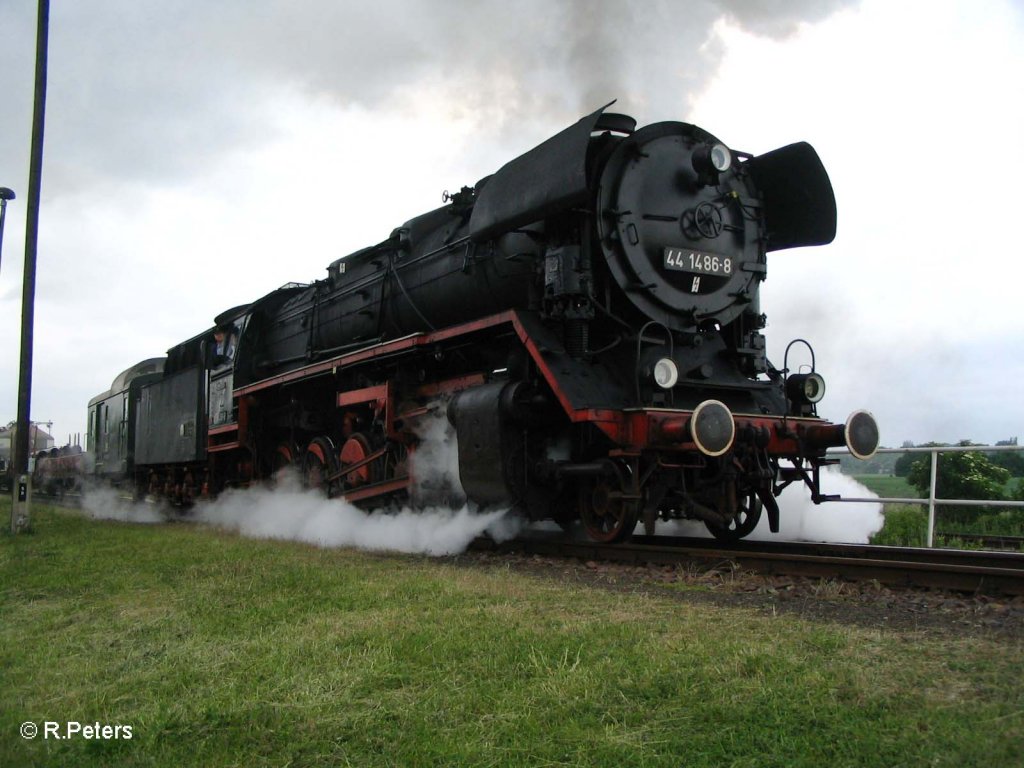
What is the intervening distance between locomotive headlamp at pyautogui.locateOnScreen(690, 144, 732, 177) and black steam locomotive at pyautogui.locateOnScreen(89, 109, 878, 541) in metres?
0.02

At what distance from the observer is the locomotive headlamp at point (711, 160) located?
7410 mm

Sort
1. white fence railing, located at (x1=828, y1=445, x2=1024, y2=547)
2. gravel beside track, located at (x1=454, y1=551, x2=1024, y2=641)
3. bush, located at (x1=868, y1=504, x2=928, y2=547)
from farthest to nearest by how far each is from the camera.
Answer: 1. bush, located at (x1=868, y1=504, x2=928, y2=547)
2. white fence railing, located at (x1=828, y1=445, x2=1024, y2=547)
3. gravel beside track, located at (x1=454, y1=551, x2=1024, y2=641)

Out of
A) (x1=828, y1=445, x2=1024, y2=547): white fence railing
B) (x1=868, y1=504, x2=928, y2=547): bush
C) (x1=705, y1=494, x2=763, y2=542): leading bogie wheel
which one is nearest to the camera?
(x1=828, y1=445, x2=1024, y2=547): white fence railing

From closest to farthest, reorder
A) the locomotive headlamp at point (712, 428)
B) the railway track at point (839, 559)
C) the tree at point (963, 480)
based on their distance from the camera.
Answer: the railway track at point (839, 559) → the locomotive headlamp at point (712, 428) → the tree at point (963, 480)

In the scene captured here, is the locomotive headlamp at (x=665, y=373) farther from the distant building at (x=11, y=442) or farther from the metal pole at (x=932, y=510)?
the distant building at (x=11, y=442)

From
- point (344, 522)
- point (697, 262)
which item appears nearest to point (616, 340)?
point (697, 262)

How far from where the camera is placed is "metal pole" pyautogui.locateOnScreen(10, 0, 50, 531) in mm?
12391

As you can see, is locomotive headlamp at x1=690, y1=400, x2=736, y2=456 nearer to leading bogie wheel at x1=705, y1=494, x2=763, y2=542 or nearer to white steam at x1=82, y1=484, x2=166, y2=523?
leading bogie wheel at x1=705, y1=494, x2=763, y2=542

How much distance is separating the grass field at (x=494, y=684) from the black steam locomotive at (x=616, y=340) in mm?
2081

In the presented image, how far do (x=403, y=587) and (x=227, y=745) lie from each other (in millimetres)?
2682

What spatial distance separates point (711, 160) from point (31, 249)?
10153mm

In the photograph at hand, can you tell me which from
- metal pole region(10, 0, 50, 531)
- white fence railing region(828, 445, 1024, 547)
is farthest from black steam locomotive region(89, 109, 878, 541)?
metal pole region(10, 0, 50, 531)

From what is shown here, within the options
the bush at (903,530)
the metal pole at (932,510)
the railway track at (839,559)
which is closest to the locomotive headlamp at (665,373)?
the railway track at (839,559)

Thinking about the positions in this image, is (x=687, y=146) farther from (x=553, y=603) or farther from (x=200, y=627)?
(x=200, y=627)
